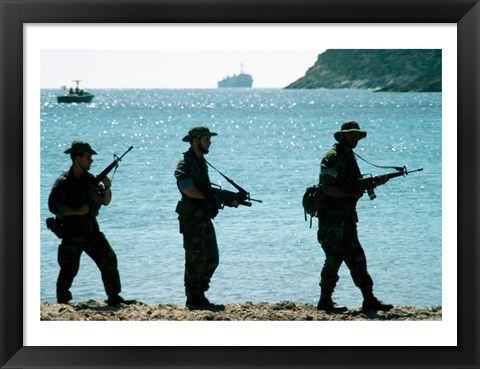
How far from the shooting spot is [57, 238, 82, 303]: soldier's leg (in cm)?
1068

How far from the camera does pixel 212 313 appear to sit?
10453 mm

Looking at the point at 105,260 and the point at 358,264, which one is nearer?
the point at 358,264

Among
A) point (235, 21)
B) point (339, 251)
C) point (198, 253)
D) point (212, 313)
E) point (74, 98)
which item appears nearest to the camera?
point (235, 21)

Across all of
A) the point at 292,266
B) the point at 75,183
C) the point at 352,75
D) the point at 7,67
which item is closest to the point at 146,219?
the point at 292,266

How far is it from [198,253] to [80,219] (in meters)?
1.19

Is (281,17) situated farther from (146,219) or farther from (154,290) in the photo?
(146,219)

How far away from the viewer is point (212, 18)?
9109mm

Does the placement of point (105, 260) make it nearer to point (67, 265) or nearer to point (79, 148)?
point (67, 265)

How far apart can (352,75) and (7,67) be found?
92.0 feet

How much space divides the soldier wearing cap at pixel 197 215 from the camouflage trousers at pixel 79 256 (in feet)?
2.47

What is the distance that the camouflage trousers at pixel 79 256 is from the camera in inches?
420

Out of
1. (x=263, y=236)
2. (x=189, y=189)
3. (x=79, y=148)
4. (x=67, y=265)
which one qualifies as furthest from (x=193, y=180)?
(x=263, y=236)

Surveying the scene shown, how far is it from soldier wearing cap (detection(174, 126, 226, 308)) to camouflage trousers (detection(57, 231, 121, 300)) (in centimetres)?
75

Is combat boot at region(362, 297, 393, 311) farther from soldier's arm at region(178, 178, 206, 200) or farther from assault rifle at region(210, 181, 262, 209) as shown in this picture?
soldier's arm at region(178, 178, 206, 200)
